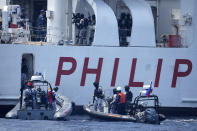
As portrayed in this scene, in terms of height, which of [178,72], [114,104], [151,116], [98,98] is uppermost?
[178,72]

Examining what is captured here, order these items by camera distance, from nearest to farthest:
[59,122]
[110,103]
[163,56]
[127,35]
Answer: [59,122] < [110,103] < [163,56] < [127,35]

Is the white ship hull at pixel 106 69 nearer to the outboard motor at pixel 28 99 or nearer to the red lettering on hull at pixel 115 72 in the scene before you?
the red lettering on hull at pixel 115 72

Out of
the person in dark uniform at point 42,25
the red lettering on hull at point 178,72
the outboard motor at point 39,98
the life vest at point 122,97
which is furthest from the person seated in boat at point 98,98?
the person in dark uniform at point 42,25

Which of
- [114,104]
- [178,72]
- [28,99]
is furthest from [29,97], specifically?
[178,72]

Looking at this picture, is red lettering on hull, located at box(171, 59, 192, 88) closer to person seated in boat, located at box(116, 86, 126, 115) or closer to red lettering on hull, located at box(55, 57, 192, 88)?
red lettering on hull, located at box(55, 57, 192, 88)

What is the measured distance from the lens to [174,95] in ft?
107

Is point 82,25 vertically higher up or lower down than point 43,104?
higher up

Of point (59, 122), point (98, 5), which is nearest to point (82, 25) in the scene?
point (98, 5)

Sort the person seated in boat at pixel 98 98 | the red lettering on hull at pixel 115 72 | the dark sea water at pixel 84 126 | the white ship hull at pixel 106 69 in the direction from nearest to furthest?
the dark sea water at pixel 84 126 → the person seated in boat at pixel 98 98 → the white ship hull at pixel 106 69 → the red lettering on hull at pixel 115 72

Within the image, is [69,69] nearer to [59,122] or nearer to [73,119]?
[73,119]

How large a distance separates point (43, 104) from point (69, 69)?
127 inches

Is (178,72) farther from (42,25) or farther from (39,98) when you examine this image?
(42,25)

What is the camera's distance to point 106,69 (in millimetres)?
32219

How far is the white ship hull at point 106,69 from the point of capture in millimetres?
32031
